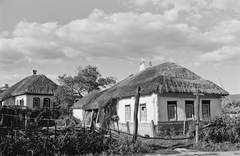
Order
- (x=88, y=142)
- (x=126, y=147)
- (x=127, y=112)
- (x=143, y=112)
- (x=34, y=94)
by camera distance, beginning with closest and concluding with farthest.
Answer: (x=88, y=142), (x=126, y=147), (x=143, y=112), (x=127, y=112), (x=34, y=94)

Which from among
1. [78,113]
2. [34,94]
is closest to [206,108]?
[78,113]

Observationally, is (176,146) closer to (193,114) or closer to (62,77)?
(193,114)

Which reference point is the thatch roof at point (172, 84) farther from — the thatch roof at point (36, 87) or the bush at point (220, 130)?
the thatch roof at point (36, 87)

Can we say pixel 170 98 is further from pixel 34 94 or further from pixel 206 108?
pixel 34 94

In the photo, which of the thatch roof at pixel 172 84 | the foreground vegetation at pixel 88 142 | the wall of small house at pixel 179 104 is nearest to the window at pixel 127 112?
the thatch roof at pixel 172 84

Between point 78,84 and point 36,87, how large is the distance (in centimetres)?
581

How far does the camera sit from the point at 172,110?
1880 cm

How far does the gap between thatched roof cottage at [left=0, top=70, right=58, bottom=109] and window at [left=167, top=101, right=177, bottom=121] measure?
23575 mm

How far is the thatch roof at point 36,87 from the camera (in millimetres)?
37809

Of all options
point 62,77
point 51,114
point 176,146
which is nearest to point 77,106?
point 51,114

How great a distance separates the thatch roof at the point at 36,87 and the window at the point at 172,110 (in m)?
23.7

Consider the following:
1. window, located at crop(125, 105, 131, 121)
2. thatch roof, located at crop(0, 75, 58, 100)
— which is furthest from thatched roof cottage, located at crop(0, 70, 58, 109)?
window, located at crop(125, 105, 131, 121)

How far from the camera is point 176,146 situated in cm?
1370

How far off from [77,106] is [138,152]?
20812mm
